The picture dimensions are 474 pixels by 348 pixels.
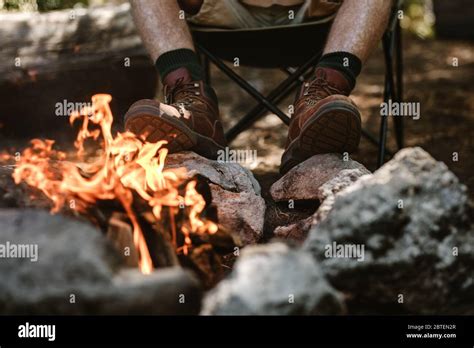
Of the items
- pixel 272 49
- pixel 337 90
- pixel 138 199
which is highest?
pixel 272 49

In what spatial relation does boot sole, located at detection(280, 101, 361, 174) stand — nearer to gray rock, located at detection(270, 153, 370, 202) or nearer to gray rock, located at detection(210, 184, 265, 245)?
gray rock, located at detection(270, 153, 370, 202)

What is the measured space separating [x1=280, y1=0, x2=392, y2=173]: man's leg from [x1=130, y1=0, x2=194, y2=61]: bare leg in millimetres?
531

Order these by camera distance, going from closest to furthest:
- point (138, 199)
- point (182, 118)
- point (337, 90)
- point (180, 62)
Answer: point (138, 199), point (182, 118), point (337, 90), point (180, 62)

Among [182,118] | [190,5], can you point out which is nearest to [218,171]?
[182,118]

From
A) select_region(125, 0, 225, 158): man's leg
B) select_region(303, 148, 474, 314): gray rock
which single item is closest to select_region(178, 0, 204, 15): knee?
select_region(125, 0, 225, 158): man's leg

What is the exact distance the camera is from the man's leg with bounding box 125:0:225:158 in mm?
2688

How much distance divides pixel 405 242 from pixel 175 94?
1.29 meters

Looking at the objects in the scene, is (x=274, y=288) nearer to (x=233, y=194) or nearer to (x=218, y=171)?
(x=233, y=194)

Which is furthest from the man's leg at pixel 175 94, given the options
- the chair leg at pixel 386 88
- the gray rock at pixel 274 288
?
the gray rock at pixel 274 288

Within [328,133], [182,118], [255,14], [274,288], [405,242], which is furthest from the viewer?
[255,14]

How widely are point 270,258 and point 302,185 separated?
96 cm

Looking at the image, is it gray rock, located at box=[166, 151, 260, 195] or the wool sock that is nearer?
gray rock, located at box=[166, 151, 260, 195]

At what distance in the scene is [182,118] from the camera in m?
2.81

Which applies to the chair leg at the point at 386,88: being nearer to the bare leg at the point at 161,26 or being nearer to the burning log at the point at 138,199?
the bare leg at the point at 161,26
